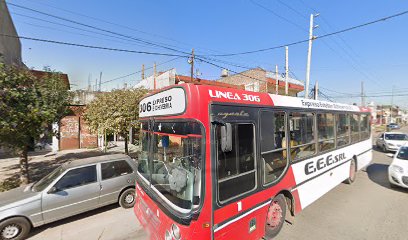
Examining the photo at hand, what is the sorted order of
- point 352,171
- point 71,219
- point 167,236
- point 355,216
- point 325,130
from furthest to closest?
point 352,171, point 325,130, point 71,219, point 355,216, point 167,236

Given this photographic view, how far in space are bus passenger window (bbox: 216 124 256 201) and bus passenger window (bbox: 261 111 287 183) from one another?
0.34 meters

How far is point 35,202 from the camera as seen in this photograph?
15.2 feet

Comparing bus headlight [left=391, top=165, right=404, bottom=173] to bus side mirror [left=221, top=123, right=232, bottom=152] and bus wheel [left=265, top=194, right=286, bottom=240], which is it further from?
bus side mirror [left=221, top=123, right=232, bottom=152]

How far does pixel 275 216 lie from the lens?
13.8 feet

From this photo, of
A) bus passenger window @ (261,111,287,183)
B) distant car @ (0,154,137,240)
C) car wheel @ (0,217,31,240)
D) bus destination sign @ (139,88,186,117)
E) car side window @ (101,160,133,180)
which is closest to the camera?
bus destination sign @ (139,88,186,117)

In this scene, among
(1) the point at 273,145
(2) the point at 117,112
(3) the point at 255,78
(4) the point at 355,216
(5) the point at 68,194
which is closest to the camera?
(1) the point at 273,145

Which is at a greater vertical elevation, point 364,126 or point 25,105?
point 25,105

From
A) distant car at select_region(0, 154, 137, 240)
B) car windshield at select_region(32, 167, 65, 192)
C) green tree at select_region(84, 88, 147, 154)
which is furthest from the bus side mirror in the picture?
green tree at select_region(84, 88, 147, 154)

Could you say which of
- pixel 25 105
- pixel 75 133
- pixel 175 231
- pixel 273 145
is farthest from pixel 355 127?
pixel 75 133

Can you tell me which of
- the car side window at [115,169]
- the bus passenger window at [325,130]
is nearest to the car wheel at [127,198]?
the car side window at [115,169]

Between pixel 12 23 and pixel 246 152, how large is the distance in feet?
76.8

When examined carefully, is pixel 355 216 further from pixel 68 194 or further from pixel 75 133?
pixel 75 133

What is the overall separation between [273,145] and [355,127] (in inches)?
224

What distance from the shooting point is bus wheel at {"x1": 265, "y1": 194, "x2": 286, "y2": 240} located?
4097 mm
